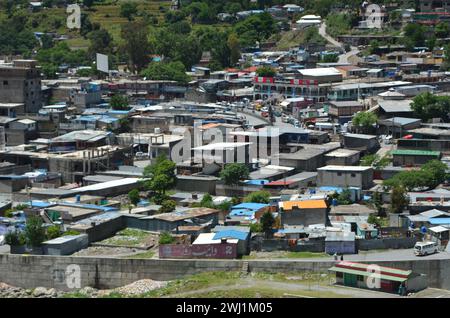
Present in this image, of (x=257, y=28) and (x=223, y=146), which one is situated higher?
(x=257, y=28)

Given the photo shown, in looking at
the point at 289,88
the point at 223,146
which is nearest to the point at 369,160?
the point at 223,146

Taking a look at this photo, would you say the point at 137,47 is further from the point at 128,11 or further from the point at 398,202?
the point at 398,202

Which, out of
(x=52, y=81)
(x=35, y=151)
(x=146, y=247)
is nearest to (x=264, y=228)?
(x=146, y=247)

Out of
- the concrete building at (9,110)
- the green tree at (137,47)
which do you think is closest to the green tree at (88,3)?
the green tree at (137,47)

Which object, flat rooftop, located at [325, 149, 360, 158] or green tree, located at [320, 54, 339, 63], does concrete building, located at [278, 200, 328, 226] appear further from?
green tree, located at [320, 54, 339, 63]

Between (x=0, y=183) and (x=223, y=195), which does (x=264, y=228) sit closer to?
(x=223, y=195)
